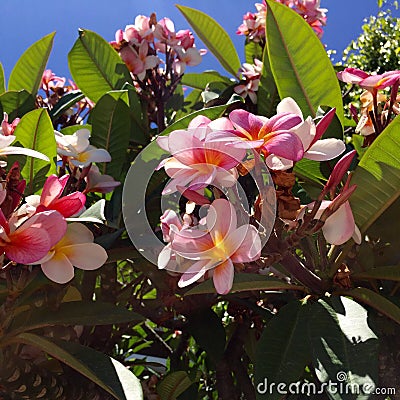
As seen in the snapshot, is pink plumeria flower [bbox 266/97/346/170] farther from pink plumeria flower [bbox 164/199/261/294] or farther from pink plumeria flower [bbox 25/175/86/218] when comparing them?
pink plumeria flower [bbox 25/175/86/218]

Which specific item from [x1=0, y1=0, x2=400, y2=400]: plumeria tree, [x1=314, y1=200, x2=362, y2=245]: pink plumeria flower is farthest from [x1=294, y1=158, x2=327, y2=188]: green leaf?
[x1=314, y1=200, x2=362, y2=245]: pink plumeria flower

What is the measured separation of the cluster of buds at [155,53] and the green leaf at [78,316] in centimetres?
63

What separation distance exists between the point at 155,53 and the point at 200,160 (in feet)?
3.01

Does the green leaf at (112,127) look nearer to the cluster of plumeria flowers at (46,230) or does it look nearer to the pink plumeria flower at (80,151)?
the pink plumeria flower at (80,151)

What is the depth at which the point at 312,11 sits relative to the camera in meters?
1.63

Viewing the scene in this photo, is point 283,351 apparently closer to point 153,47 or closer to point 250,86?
point 250,86

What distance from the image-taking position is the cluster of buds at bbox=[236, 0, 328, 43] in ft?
5.17

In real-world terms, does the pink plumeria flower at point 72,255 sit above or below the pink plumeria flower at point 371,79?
below

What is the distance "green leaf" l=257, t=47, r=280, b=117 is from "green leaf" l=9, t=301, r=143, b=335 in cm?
50

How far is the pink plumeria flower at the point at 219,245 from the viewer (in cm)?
54

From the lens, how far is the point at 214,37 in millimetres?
1334

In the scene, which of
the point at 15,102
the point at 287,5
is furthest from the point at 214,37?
the point at 15,102

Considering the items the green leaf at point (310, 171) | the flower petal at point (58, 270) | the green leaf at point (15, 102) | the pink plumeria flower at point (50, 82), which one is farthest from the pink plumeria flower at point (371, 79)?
the pink plumeria flower at point (50, 82)

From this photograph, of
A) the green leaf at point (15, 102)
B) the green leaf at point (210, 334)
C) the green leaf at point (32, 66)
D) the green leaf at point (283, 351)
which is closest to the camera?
the green leaf at point (283, 351)
